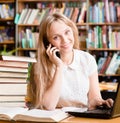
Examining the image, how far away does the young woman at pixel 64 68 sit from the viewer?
2283mm

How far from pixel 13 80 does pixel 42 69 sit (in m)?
0.52

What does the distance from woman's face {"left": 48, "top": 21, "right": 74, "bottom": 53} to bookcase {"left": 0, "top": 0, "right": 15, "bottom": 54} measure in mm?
3790

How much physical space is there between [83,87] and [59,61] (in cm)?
25

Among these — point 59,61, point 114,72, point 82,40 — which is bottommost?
point 114,72

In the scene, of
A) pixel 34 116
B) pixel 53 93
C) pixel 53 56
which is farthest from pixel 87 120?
pixel 53 56

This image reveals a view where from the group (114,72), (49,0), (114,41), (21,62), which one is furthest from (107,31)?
(21,62)

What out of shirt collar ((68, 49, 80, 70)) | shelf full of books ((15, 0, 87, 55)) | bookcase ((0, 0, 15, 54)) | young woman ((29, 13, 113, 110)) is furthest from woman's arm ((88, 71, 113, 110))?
bookcase ((0, 0, 15, 54))

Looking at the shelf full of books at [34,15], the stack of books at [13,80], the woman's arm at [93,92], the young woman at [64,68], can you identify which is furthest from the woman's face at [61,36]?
the shelf full of books at [34,15]

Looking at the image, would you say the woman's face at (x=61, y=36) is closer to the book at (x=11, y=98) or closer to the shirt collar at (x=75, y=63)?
the shirt collar at (x=75, y=63)

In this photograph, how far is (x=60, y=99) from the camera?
2.30 meters

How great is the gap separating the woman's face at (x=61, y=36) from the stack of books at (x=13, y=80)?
0.59 metres

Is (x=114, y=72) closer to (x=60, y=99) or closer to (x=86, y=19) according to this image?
(x=86, y=19)

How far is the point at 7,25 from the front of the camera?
20.6 feet

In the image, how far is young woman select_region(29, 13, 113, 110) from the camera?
2.28 metres
